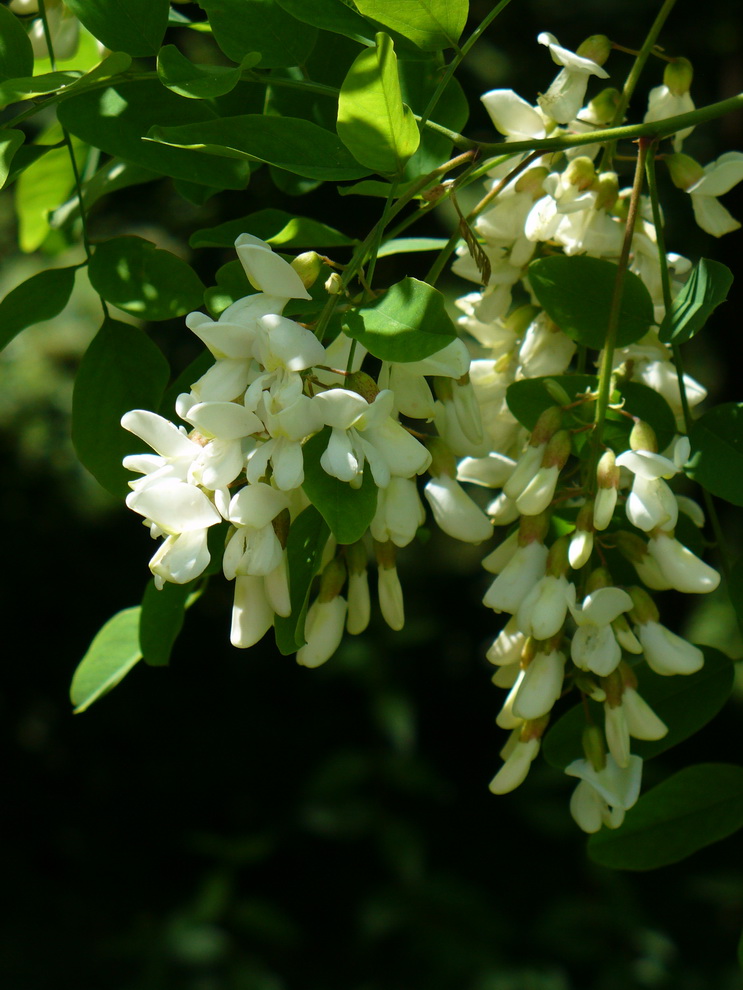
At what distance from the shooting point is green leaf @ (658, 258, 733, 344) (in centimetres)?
61

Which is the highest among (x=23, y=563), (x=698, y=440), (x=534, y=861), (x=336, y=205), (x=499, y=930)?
(x=698, y=440)

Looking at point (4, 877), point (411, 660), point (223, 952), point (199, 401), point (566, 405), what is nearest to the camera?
point (199, 401)

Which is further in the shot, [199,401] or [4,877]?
[4,877]

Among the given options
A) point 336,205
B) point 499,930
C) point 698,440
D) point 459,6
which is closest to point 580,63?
point 459,6

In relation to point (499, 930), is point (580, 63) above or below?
above

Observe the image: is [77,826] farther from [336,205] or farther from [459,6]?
[459,6]

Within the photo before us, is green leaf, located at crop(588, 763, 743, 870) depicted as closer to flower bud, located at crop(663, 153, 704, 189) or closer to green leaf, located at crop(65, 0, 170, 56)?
flower bud, located at crop(663, 153, 704, 189)

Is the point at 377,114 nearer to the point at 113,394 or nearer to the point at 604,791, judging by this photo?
the point at 113,394

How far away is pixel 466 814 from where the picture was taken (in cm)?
269

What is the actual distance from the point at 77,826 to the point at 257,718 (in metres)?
0.53

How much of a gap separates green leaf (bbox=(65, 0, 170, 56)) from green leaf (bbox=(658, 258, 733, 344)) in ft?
1.14

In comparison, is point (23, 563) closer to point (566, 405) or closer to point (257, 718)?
point (257, 718)

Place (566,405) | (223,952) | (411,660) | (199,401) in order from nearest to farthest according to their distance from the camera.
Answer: (199,401)
(566,405)
(223,952)
(411,660)

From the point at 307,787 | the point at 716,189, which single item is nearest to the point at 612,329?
the point at 716,189
